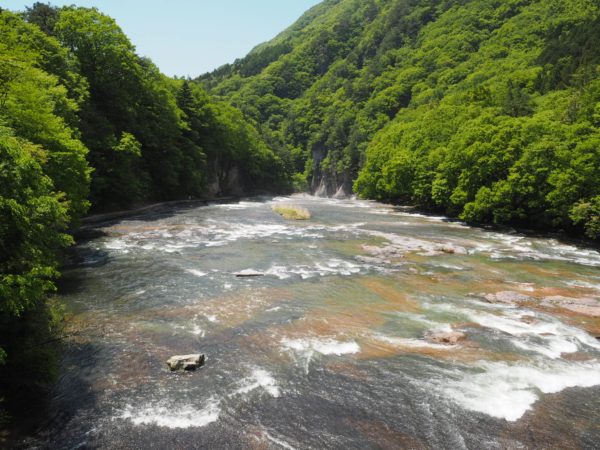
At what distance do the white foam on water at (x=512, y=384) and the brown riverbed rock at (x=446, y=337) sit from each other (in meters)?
1.87

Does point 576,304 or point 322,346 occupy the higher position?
point 322,346

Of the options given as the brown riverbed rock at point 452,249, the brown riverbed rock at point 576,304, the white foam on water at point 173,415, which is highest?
the white foam on water at point 173,415

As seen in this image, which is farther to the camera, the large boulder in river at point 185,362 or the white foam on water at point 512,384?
the large boulder in river at point 185,362

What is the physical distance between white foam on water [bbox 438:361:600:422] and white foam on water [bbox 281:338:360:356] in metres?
3.68

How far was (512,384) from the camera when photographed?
493 inches

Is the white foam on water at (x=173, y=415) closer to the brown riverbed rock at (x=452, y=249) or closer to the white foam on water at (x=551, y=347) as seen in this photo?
the white foam on water at (x=551, y=347)

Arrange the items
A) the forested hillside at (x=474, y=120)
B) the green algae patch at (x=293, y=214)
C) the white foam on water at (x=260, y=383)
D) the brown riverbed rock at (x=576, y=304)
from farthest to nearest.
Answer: the green algae patch at (x=293, y=214)
the forested hillside at (x=474, y=120)
the brown riverbed rock at (x=576, y=304)
the white foam on water at (x=260, y=383)

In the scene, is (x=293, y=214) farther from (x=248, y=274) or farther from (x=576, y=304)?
(x=576, y=304)

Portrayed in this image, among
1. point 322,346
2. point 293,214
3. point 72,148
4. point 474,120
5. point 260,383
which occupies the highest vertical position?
point 474,120

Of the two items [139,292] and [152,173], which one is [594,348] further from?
[152,173]

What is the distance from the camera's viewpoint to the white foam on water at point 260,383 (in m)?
12.1

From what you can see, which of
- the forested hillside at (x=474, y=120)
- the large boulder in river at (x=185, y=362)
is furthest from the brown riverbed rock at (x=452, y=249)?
the large boulder in river at (x=185, y=362)

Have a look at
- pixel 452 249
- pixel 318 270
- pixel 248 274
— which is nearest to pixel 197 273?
pixel 248 274

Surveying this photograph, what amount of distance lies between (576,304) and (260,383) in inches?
665
